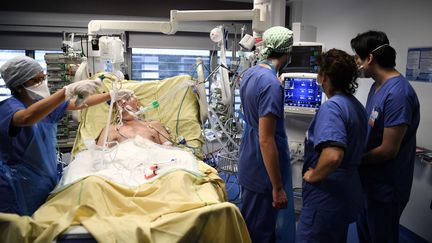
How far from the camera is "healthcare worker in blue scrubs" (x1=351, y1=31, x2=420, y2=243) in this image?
1.68 metres

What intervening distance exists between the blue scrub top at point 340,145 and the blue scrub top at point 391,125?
0.24 m

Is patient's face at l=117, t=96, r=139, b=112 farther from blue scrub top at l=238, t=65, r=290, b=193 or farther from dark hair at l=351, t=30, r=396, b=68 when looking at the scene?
dark hair at l=351, t=30, r=396, b=68

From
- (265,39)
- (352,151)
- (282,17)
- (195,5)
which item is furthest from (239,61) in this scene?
(195,5)

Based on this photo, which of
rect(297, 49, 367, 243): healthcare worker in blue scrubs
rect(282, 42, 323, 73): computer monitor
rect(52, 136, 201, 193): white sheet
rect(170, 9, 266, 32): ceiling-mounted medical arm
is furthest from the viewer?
rect(282, 42, 323, 73): computer monitor

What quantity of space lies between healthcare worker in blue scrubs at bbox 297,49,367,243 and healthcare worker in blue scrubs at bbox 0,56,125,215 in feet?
3.72

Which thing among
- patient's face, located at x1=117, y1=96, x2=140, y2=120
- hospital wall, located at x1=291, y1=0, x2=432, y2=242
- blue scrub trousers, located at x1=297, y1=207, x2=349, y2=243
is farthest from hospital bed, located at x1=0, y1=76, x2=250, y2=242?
hospital wall, located at x1=291, y1=0, x2=432, y2=242

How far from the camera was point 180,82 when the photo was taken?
2992 mm

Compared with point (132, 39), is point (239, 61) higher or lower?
lower

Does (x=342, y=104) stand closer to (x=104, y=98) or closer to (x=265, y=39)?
(x=265, y=39)

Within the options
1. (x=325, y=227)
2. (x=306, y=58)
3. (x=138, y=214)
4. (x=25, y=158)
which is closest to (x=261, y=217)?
(x=325, y=227)

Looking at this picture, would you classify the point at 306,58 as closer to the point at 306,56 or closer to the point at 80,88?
the point at 306,56

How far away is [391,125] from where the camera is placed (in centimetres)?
168

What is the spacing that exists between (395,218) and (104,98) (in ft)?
5.90

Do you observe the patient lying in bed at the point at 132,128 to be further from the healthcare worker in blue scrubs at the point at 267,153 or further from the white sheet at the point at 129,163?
the healthcare worker in blue scrubs at the point at 267,153
